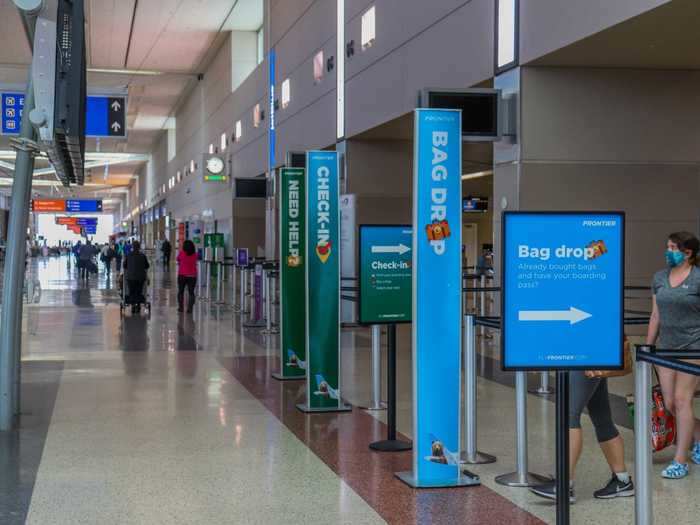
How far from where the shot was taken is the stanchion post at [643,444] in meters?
4.09

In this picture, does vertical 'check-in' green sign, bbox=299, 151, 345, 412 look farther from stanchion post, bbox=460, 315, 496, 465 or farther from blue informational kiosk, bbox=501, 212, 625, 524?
blue informational kiosk, bbox=501, 212, 625, 524

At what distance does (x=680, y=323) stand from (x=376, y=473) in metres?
2.24

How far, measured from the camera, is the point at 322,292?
8.42m

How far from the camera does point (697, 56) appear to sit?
34.7 ft

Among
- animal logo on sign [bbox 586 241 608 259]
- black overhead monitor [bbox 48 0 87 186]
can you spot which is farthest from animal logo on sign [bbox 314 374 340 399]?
animal logo on sign [bbox 586 241 608 259]

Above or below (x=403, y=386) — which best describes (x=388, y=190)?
above

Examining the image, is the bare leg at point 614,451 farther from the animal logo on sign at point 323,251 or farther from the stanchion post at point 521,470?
the animal logo on sign at point 323,251

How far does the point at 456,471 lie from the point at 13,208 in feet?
14.1

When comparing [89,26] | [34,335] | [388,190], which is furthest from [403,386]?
[89,26]

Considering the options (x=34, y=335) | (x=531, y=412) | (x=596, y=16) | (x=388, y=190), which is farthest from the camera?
(x=388, y=190)

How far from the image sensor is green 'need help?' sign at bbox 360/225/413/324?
700 cm

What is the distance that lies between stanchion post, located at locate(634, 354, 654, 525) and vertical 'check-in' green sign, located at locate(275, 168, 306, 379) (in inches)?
234

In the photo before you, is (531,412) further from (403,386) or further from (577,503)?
(577,503)

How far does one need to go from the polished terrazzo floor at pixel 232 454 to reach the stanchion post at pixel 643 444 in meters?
1.07
